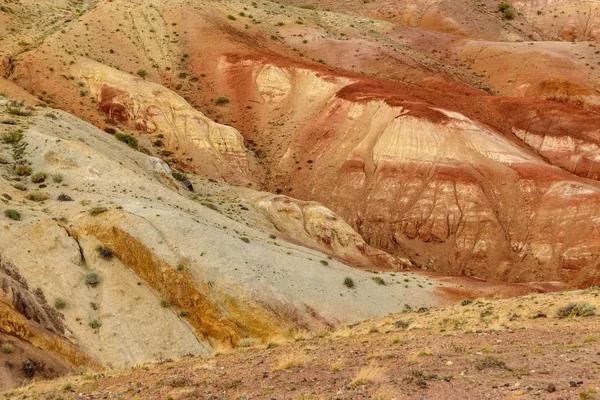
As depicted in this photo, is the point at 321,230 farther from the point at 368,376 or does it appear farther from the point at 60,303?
the point at 368,376

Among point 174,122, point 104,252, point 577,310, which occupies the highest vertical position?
point 577,310

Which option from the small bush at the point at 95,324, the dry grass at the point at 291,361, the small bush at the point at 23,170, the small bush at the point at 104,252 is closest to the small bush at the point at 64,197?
the small bush at the point at 23,170

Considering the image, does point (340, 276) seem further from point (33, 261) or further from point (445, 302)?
point (33, 261)

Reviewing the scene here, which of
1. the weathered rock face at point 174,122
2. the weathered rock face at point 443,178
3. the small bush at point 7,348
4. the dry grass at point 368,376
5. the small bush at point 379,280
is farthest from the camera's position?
the weathered rock face at point 174,122

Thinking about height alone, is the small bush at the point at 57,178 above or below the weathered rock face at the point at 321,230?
above

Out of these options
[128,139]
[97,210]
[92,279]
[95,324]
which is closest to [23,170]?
[97,210]

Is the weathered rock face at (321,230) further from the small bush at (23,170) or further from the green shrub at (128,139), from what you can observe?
the small bush at (23,170)

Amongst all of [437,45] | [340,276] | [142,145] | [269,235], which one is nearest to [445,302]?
[340,276]
